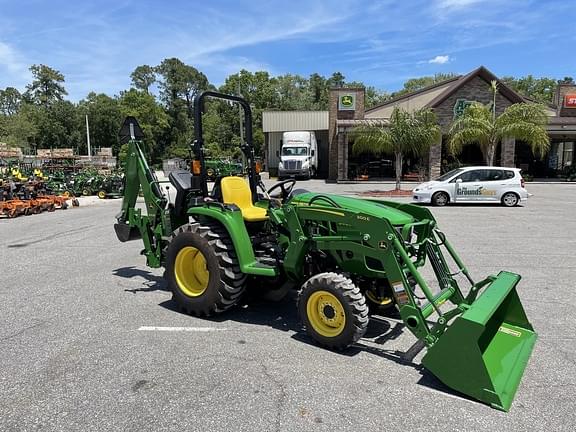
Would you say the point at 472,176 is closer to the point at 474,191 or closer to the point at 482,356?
the point at 474,191

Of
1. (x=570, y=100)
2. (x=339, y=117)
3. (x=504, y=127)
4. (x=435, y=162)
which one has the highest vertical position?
(x=570, y=100)

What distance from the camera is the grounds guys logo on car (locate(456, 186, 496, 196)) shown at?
16.3 meters

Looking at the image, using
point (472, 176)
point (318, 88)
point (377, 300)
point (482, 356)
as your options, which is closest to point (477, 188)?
point (472, 176)

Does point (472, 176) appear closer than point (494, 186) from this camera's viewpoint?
No

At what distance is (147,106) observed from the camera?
62.7 meters

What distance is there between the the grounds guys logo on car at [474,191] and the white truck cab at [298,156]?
14940 millimetres

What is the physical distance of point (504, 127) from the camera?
21.1 meters

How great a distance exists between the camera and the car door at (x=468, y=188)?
16.4m

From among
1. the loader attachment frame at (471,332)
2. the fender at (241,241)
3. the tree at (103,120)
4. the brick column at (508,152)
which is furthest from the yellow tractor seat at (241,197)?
the tree at (103,120)

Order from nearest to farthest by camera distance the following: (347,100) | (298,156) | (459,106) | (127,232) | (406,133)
A: (127,232), (406,133), (459,106), (347,100), (298,156)

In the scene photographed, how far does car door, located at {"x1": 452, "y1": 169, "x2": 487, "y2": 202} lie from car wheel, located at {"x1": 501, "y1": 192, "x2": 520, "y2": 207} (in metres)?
0.85

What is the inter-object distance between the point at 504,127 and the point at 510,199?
20.7 ft

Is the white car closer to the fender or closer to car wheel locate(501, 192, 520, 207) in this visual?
car wheel locate(501, 192, 520, 207)

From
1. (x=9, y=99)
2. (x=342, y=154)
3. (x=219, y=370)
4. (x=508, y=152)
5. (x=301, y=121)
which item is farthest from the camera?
(x=9, y=99)
